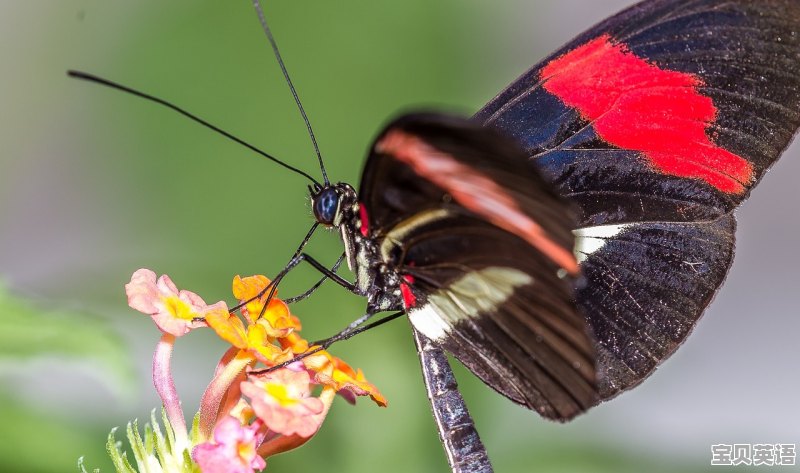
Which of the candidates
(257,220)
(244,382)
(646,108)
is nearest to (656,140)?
(646,108)

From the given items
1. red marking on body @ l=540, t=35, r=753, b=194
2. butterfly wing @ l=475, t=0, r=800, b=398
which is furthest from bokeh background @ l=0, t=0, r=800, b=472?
red marking on body @ l=540, t=35, r=753, b=194

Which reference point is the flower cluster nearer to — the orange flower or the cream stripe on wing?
the orange flower

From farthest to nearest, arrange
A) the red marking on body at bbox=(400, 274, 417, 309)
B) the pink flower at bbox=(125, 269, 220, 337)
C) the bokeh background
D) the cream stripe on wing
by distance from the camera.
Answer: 1. the bokeh background
2. the red marking on body at bbox=(400, 274, 417, 309)
3. the cream stripe on wing
4. the pink flower at bbox=(125, 269, 220, 337)

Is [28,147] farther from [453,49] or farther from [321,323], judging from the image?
[321,323]

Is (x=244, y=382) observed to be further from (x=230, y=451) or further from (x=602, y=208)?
(x=602, y=208)

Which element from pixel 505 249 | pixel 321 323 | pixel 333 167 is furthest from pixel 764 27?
pixel 333 167
